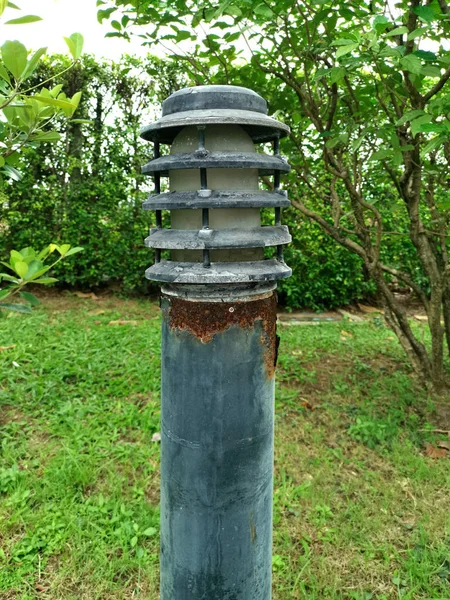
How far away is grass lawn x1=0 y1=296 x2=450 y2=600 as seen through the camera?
217 cm

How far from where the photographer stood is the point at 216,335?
99 cm

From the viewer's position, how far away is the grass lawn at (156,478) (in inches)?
85.4

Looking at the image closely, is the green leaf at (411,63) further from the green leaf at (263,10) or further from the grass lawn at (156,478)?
the grass lawn at (156,478)

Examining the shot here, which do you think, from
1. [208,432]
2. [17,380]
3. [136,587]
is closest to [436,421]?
[136,587]

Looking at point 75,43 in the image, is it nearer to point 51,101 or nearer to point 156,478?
point 51,101

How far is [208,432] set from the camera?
1.00 meters

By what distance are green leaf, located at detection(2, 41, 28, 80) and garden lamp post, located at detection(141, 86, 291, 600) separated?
0.28 m

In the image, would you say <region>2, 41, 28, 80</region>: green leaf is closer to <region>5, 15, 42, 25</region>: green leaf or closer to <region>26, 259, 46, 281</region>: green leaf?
<region>5, 15, 42, 25</region>: green leaf

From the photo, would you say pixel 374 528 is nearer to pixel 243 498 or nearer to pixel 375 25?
pixel 243 498

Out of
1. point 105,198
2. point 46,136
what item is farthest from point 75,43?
point 105,198

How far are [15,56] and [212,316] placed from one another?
66cm

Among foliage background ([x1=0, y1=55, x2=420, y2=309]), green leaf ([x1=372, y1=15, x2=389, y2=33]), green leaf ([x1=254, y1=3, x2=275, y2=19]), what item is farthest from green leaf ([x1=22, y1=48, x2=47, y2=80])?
foliage background ([x1=0, y1=55, x2=420, y2=309])

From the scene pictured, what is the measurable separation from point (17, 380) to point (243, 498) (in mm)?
3324

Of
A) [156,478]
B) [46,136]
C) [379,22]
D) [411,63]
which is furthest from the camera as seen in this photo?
[156,478]
